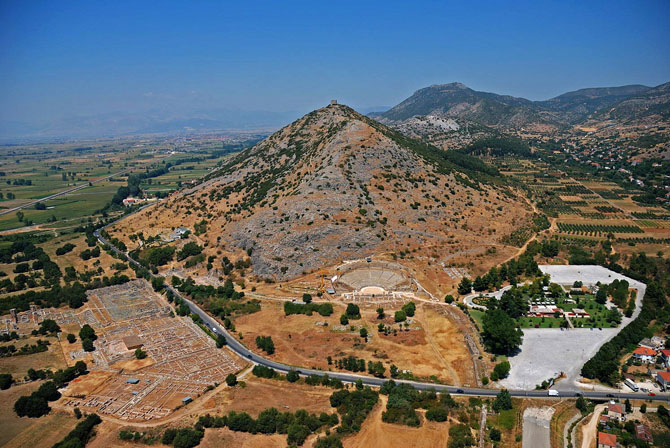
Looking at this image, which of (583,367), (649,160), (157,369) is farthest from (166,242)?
(649,160)

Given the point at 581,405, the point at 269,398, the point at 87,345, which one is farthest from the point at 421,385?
the point at 87,345

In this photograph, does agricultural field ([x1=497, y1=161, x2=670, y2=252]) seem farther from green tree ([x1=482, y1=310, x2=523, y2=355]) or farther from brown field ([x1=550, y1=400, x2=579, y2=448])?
brown field ([x1=550, y1=400, x2=579, y2=448])

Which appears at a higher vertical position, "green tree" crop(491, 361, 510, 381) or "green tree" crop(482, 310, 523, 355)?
"green tree" crop(482, 310, 523, 355)

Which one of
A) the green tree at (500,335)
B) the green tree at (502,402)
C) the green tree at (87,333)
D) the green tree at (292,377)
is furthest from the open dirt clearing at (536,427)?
the green tree at (87,333)

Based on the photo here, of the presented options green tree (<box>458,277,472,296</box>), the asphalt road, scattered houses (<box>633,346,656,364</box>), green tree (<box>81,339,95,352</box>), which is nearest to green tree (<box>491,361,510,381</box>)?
the asphalt road

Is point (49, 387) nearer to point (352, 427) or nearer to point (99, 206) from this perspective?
point (352, 427)

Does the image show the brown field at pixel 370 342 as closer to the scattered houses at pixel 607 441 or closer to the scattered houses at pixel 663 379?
the scattered houses at pixel 607 441
